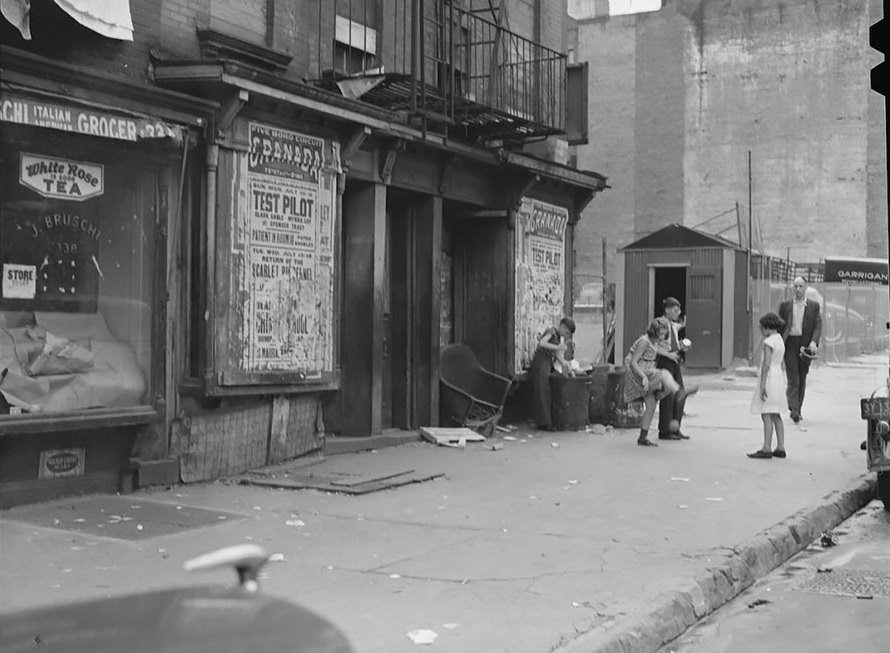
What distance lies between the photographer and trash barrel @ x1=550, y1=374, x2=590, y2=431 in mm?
13969

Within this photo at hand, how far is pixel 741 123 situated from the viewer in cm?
4072

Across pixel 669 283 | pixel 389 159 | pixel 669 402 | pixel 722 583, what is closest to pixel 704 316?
pixel 669 283

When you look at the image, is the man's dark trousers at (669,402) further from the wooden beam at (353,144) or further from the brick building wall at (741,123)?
the brick building wall at (741,123)

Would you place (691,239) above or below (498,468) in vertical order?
above

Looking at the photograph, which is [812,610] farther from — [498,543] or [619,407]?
[619,407]

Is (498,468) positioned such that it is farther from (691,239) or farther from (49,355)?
(691,239)

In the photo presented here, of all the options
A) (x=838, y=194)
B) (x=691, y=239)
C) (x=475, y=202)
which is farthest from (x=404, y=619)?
(x=838, y=194)

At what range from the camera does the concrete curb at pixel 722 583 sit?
17.3 ft

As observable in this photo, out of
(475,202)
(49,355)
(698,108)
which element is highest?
(698,108)

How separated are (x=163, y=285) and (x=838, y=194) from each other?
34.7m

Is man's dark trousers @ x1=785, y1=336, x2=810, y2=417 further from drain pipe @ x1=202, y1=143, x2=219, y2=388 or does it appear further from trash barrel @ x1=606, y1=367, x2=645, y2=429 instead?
drain pipe @ x1=202, y1=143, x2=219, y2=388

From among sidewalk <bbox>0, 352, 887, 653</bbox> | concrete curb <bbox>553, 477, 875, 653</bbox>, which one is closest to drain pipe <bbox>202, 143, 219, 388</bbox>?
sidewalk <bbox>0, 352, 887, 653</bbox>

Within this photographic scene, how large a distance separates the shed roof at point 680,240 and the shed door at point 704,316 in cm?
66

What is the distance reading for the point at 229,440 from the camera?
9.62m
